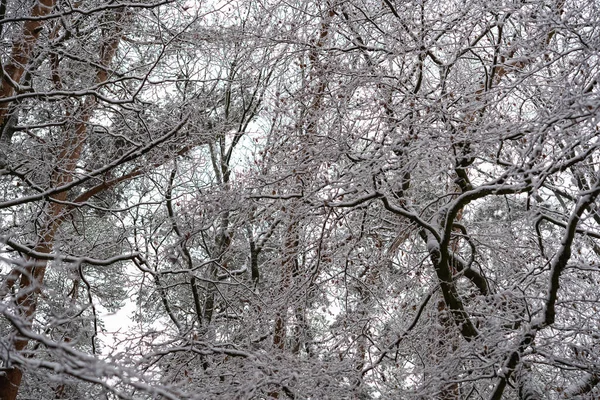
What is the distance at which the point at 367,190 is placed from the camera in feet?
18.5

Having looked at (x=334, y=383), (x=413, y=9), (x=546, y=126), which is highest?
(x=413, y=9)

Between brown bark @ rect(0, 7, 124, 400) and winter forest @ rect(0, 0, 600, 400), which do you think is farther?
brown bark @ rect(0, 7, 124, 400)

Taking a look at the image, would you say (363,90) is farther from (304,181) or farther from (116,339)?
(116,339)

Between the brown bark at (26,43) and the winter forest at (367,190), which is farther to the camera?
the brown bark at (26,43)

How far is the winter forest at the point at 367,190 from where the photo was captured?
5090mm

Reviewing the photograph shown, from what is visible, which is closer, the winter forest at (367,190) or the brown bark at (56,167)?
the winter forest at (367,190)

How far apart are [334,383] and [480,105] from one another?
2.85 metres

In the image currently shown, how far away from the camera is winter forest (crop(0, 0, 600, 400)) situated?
509 centimetres

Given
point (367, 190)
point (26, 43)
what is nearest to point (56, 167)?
point (26, 43)

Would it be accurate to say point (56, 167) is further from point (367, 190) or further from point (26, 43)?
point (367, 190)

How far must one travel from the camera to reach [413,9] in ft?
20.4

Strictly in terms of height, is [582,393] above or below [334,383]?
above

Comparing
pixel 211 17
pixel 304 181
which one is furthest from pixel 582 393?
pixel 211 17

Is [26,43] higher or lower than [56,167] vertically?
higher
